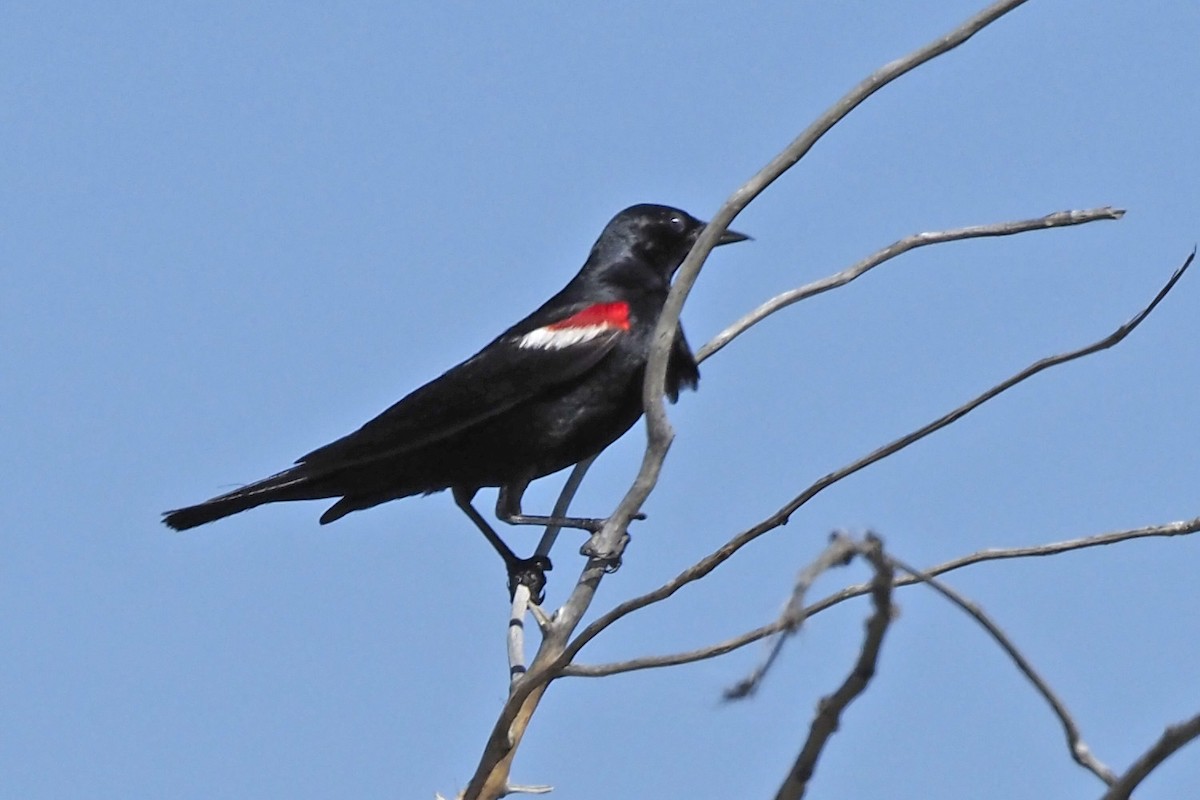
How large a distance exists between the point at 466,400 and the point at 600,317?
61 cm

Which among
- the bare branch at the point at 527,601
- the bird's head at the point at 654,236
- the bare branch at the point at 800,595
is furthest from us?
the bird's head at the point at 654,236

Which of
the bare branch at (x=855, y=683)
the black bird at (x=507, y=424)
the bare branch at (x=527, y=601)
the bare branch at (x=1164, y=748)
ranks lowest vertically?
the bare branch at (x=1164, y=748)

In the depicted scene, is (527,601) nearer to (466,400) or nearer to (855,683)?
(466,400)

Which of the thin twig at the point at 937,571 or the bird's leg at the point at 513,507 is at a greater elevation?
the bird's leg at the point at 513,507

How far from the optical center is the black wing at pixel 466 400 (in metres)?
6.47

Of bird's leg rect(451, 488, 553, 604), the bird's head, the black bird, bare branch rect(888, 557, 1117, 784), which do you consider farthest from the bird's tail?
bare branch rect(888, 557, 1117, 784)

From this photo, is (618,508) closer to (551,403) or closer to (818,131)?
(818,131)

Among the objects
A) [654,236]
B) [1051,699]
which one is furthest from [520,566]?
[1051,699]

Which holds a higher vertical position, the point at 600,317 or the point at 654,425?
the point at 600,317

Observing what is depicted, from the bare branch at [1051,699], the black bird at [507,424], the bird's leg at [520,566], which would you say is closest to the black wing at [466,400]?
the black bird at [507,424]

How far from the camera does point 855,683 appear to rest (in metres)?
2.32

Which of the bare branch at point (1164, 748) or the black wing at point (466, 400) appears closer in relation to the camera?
the bare branch at point (1164, 748)

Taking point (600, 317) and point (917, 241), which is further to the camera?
point (600, 317)

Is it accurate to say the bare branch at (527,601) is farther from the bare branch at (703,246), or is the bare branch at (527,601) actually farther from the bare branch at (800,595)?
the bare branch at (800,595)
